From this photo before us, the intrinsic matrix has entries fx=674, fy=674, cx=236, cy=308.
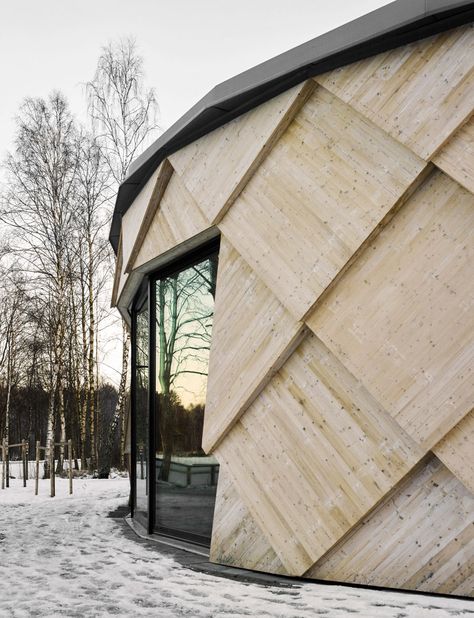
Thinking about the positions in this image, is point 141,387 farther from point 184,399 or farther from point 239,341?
point 239,341

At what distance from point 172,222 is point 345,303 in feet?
7.85

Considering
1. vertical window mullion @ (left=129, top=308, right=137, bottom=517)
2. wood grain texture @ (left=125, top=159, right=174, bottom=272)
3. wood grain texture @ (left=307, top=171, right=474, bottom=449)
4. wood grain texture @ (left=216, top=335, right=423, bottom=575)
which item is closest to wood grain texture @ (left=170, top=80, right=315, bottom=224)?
wood grain texture @ (left=125, top=159, right=174, bottom=272)

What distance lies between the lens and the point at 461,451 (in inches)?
157

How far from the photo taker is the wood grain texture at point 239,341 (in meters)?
5.03

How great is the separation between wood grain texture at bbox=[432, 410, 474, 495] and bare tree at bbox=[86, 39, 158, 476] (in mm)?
13749

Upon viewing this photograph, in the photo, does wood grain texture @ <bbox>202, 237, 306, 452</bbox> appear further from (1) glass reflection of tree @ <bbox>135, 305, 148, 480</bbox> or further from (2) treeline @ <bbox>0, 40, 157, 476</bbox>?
(2) treeline @ <bbox>0, 40, 157, 476</bbox>

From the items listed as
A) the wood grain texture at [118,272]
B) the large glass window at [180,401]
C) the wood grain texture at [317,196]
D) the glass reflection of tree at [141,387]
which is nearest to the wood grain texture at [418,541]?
the wood grain texture at [317,196]

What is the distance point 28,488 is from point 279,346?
12555 millimetres

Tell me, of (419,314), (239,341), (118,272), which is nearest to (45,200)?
(118,272)

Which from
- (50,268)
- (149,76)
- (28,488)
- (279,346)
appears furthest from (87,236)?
(279,346)

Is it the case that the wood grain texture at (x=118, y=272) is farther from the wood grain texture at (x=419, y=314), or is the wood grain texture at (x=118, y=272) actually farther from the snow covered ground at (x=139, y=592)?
the wood grain texture at (x=419, y=314)

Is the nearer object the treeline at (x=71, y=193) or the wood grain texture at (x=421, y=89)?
the wood grain texture at (x=421, y=89)

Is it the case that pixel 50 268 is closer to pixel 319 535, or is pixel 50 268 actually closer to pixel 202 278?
pixel 202 278

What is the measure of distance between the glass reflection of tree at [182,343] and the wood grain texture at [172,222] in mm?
353
